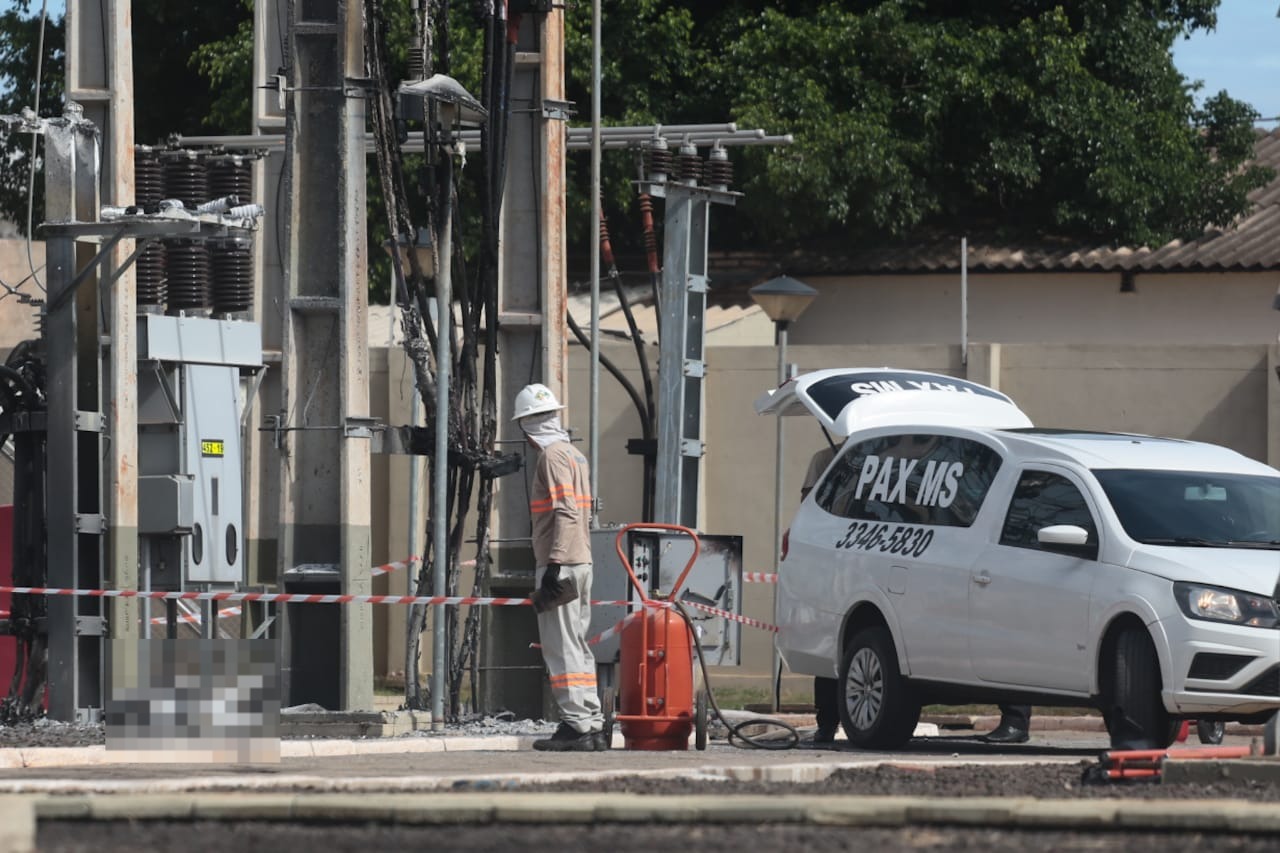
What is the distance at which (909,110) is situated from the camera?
30.2 m

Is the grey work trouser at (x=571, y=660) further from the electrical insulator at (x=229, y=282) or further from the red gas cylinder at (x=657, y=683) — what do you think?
the electrical insulator at (x=229, y=282)

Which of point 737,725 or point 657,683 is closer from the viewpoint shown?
point 657,683

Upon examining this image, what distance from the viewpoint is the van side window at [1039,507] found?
12.8 meters

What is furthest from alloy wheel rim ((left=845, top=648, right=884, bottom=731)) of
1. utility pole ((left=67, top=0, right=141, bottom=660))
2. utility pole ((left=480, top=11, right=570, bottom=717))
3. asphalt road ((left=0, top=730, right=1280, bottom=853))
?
utility pole ((left=67, top=0, right=141, bottom=660))

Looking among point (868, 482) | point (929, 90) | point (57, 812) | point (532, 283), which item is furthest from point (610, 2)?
point (57, 812)

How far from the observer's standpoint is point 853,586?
552 inches

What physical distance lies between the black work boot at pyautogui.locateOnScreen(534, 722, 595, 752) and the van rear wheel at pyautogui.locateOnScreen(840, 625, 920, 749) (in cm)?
176

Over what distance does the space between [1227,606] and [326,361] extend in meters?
5.77

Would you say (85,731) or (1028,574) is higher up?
(1028,574)

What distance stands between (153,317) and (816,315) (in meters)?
16.0

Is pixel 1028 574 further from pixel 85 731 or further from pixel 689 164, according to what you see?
pixel 689 164

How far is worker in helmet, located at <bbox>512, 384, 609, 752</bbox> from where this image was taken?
12.8m

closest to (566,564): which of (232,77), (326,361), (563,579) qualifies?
(563,579)

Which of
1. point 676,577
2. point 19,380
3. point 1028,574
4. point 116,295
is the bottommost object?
point 676,577
